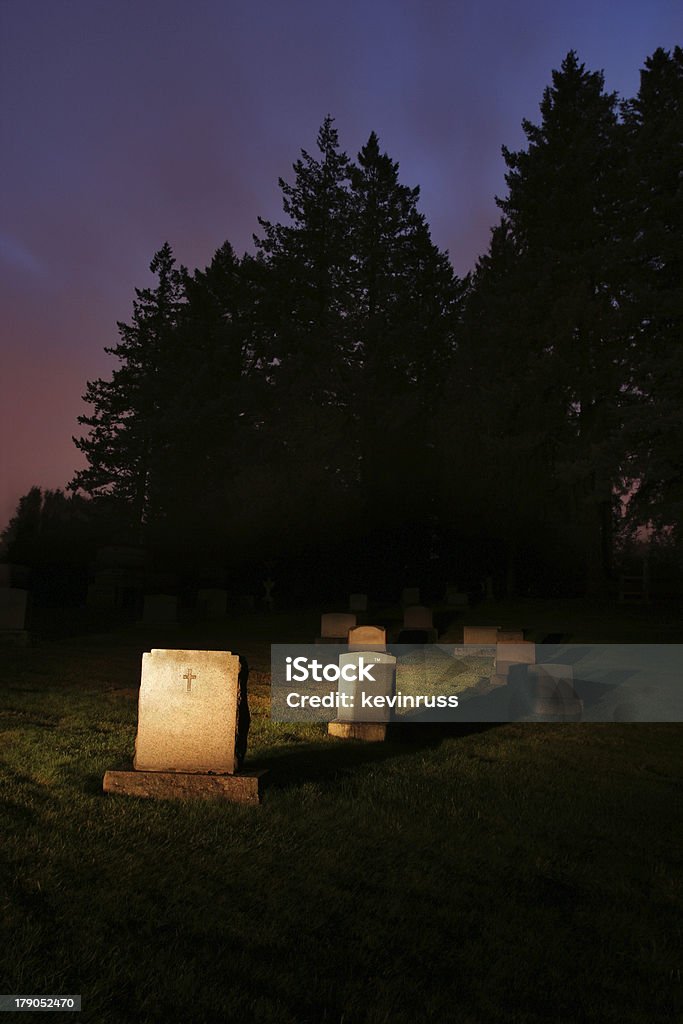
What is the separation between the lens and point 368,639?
1245 centimetres

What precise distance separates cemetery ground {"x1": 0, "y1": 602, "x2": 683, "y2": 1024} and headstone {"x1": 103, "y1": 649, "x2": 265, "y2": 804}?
0.59ft

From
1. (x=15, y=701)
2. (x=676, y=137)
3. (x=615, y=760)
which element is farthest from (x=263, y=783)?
(x=676, y=137)

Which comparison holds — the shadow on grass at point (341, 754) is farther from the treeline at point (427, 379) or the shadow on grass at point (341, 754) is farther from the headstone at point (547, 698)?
the treeline at point (427, 379)

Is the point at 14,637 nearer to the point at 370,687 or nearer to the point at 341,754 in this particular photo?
the point at 370,687

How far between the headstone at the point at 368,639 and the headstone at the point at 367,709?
440 cm

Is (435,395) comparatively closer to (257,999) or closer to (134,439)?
(134,439)

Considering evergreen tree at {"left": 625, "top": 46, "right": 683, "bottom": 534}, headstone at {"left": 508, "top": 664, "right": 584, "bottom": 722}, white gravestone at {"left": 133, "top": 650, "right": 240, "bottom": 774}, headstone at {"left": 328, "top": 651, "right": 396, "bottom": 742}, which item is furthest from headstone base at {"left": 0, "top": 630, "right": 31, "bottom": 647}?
evergreen tree at {"left": 625, "top": 46, "right": 683, "bottom": 534}

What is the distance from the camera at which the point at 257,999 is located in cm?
255

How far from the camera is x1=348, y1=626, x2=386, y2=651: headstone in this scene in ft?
40.1

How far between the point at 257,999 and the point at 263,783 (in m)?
2.52

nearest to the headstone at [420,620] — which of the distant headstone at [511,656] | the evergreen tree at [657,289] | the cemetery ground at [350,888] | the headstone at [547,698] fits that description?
the distant headstone at [511,656]

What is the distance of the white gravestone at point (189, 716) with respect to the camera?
5.08 m

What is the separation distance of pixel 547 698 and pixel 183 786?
552 centimetres

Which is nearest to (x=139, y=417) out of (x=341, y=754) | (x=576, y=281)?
(x=576, y=281)
